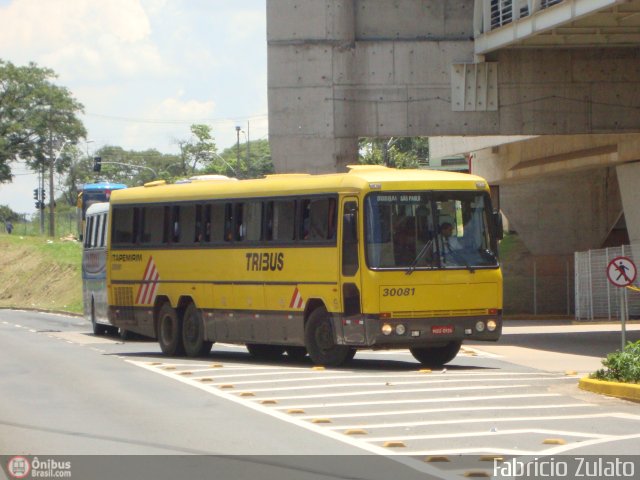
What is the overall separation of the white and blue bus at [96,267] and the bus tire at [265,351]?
911 cm

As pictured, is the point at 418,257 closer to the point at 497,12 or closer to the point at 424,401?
the point at 424,401

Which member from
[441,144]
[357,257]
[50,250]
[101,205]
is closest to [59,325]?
[101,205]

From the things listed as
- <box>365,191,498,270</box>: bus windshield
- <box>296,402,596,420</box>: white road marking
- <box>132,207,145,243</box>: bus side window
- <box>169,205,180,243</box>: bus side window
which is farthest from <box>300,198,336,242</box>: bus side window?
<box>296,402,596,420</box>: white road marking

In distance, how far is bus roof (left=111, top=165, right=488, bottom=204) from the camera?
2141 centimetres

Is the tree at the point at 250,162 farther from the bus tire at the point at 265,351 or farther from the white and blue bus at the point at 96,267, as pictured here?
the bus tire at the point at 265,351

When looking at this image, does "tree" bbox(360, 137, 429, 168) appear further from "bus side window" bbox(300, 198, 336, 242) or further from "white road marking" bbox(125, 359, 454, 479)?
"white road marking" bbox(125, 359, 454, 479)

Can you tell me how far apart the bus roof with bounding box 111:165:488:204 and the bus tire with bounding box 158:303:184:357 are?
2447 millimetres

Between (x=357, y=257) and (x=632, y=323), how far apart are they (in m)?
19.0

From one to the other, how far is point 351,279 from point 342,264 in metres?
0.34

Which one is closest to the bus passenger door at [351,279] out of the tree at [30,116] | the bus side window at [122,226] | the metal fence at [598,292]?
the bus side window at [122,226]

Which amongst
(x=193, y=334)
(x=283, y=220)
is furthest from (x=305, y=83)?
(x=283, y=220)

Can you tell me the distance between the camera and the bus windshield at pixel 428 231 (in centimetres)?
2111

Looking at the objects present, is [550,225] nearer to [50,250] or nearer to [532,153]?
[532,153]

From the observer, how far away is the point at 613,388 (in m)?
17.3
